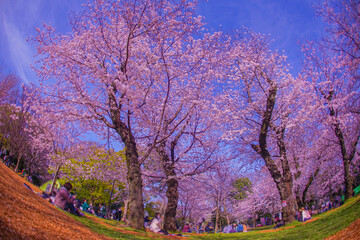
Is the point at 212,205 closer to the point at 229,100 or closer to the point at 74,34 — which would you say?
the point at 229,100

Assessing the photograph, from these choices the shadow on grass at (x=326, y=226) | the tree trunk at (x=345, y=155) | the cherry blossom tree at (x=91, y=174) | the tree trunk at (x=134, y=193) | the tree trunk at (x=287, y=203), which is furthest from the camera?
the cherry blossom tree at (x=91, y=174)

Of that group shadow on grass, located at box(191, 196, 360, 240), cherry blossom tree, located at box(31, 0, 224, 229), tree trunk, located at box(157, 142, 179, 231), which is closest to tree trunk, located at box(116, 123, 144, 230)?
cherry blossom tree, located at box(31, 0, 224, 229)

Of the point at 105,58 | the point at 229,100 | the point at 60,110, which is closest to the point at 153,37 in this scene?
the point at 105,58

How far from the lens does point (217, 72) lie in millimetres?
11922

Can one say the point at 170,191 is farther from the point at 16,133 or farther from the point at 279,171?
the point at 16,133

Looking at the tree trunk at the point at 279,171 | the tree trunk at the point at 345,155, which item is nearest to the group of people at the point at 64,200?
the tree trunk at the point at 279,171

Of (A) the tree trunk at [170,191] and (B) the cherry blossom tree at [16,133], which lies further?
(B) the cherry blossom tree at [16,133]

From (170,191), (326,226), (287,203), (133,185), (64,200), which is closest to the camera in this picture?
(326,226)

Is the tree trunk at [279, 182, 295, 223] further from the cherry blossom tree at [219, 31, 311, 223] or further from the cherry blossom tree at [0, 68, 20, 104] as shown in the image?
the cherry blossom tree at [0, 68, 20, 104]

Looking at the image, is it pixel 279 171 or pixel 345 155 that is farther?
pixel 345 155

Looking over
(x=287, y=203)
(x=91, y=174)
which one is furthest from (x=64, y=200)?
(x=91, y=174)

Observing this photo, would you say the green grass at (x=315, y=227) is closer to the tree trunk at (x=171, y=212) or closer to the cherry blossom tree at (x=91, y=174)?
the tree trunk at (x=171, y=212)

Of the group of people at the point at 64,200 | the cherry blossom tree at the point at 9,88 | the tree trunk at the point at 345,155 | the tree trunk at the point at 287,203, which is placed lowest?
the group of people at the point at 64,200

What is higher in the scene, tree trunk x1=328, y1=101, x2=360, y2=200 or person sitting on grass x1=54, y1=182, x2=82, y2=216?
tree trunk x1=328, y1=101, x2=360, y2=200
